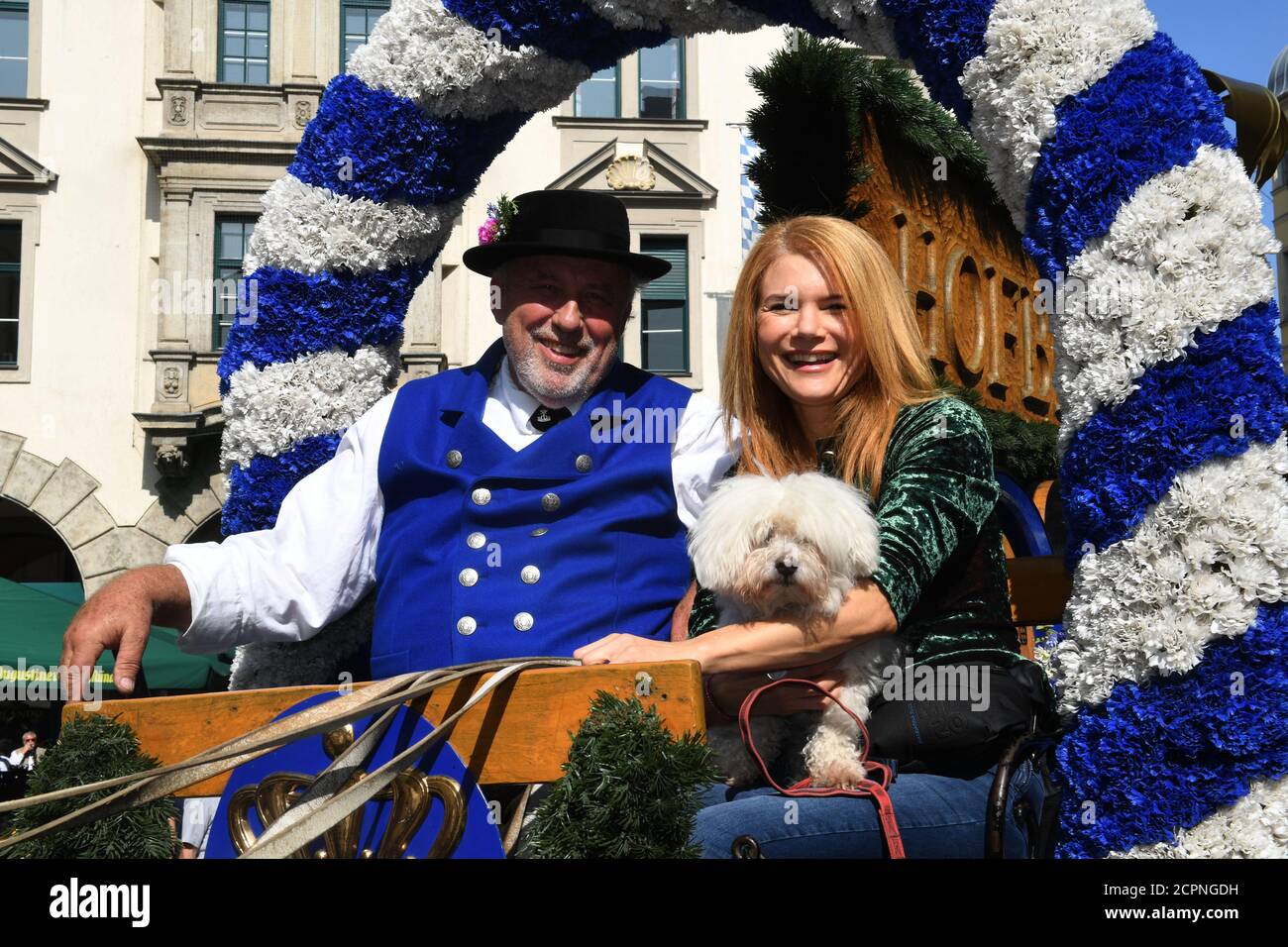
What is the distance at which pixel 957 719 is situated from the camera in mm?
2404

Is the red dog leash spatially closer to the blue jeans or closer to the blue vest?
the blue jeans

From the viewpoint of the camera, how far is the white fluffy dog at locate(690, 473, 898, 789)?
2.37 meters

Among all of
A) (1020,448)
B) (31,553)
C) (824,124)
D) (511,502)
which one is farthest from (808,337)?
(31,553)

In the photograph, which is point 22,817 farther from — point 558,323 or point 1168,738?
point 1168,738

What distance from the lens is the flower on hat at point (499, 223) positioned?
3.34 metres

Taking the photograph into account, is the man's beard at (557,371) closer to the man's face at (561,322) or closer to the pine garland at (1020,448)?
the man's face at (561,322)

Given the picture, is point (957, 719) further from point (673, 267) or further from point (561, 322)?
point (673, 267)

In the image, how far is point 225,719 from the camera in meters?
2.27

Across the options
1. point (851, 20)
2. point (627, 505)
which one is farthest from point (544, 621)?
point (851, 20)

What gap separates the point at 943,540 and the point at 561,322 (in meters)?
1.19

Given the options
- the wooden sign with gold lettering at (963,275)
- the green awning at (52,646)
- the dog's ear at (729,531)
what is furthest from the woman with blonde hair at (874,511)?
the green awning at (52,646)

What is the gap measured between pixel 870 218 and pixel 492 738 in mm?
3627

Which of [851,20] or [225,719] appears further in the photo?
[851,20]
